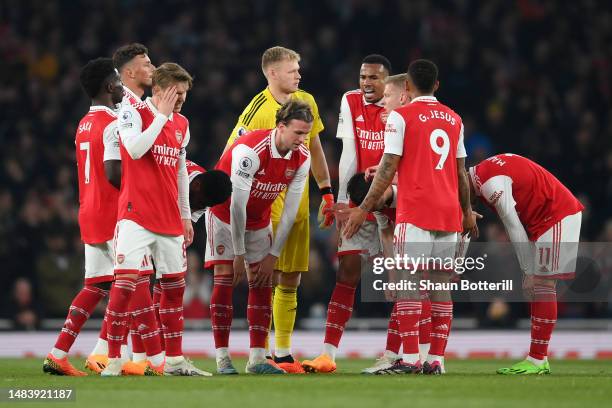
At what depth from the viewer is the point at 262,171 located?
9.66 metres

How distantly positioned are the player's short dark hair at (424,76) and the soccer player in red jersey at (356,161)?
1214 mm

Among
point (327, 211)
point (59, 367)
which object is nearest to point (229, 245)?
point (327, 211)

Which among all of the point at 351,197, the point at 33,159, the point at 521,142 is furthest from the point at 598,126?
the point at 351,197

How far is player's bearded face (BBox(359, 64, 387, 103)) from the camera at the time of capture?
34.4ft

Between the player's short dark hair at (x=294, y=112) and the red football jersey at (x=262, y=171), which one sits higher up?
the player's short dark hair at (x=294, y=112)

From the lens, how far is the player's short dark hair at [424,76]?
30.3 ft

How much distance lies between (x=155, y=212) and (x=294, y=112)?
1.41 metres

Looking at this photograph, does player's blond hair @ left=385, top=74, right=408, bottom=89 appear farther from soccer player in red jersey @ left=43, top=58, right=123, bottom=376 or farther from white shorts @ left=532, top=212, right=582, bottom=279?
soccer player in red jersey @ left=43, top=58, right=123, bottom=376

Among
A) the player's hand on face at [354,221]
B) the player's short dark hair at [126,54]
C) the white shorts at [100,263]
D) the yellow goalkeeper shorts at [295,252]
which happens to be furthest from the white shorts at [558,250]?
the player's short dark hair at [126,54]

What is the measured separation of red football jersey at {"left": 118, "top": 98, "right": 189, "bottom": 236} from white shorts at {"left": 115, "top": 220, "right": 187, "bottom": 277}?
0.05m

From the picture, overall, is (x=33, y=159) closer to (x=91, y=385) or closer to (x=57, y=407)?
(x=91, y=385)

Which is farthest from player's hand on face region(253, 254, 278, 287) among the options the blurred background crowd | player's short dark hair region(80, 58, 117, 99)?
the blurred background crowd

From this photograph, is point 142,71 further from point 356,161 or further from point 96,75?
point 356,161

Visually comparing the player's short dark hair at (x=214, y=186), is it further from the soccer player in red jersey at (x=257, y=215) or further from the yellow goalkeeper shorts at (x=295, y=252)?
the yellow goalkeeper shorts at (x=295, y=252)
